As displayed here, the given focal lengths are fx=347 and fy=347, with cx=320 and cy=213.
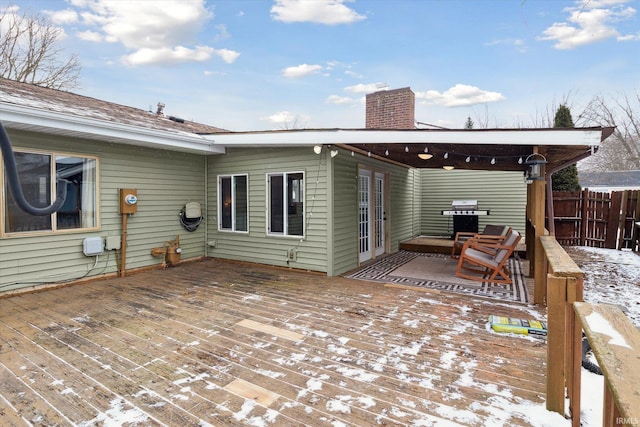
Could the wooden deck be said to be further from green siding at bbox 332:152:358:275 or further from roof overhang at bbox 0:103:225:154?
roof overhang at bbox 0:103:225:154

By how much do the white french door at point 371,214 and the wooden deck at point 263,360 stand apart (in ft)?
8.54

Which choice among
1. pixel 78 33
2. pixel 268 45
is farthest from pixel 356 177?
pixel 78 33

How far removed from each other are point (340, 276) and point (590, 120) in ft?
65.3

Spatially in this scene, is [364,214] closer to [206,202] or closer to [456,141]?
[456,141]

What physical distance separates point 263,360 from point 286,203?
379 cm

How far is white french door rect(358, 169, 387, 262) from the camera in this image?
286 inches

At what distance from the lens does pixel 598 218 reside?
9250 millimetres

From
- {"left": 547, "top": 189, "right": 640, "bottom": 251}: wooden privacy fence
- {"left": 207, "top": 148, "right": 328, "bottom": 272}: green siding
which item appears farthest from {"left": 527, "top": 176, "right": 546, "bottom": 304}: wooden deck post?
{"left": 547, "top": 189, "right": 640, "bottom": 251}: wooden privacy fence

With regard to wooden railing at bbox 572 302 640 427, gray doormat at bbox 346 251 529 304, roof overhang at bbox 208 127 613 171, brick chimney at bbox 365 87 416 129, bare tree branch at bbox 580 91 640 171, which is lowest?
gray doormat at bbox 346 251 529 304

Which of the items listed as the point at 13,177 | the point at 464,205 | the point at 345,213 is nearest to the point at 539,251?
the point at 345,213

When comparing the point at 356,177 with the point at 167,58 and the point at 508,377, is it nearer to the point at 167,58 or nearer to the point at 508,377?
the point at 508,377

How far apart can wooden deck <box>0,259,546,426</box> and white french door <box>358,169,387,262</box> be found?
2.60m

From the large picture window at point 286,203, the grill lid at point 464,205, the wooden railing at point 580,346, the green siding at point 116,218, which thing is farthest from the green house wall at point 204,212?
the wooden railing at point 580,346

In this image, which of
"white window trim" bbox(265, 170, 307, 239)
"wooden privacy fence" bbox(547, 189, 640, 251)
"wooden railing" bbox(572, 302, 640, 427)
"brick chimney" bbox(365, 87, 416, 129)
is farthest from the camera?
"brick chimney" bbox(365, 87, 416, 129)
